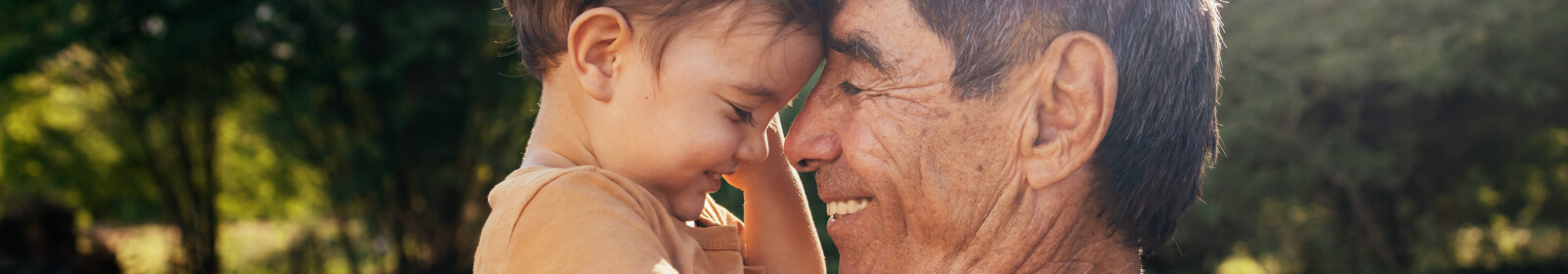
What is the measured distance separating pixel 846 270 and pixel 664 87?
0.47 metres

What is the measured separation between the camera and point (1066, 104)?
1521 millimetres

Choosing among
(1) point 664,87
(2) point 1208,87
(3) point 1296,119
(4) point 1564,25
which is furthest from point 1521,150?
(1) point 664,87

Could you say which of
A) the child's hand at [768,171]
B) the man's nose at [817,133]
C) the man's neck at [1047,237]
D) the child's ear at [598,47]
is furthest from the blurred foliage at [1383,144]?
the child's ear at [598,47]

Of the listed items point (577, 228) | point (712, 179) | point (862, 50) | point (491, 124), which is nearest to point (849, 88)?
point (862, 50)

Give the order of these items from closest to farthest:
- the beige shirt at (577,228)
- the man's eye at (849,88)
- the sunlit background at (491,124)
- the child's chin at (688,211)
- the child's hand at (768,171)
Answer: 1. the beige shirt at (577,228)
2. the man's eye at (849,88)
3. the child's chin at (688,211)
4. the child's hand at (768,171)
5. the sunlit background at (491,124)

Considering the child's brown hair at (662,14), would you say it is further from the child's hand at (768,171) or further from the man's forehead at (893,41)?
the child's hand at (768,171)

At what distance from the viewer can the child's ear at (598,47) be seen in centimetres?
164

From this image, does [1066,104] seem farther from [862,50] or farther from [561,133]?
[561,133]

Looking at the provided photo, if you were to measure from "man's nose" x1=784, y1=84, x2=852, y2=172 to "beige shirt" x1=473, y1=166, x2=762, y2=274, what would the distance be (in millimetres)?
273

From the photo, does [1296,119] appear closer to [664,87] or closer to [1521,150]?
[1521,150]

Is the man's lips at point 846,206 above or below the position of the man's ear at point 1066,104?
below

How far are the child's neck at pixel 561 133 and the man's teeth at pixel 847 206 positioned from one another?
0.41m

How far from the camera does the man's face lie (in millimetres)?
1560

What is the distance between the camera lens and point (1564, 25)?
6.67 metres
